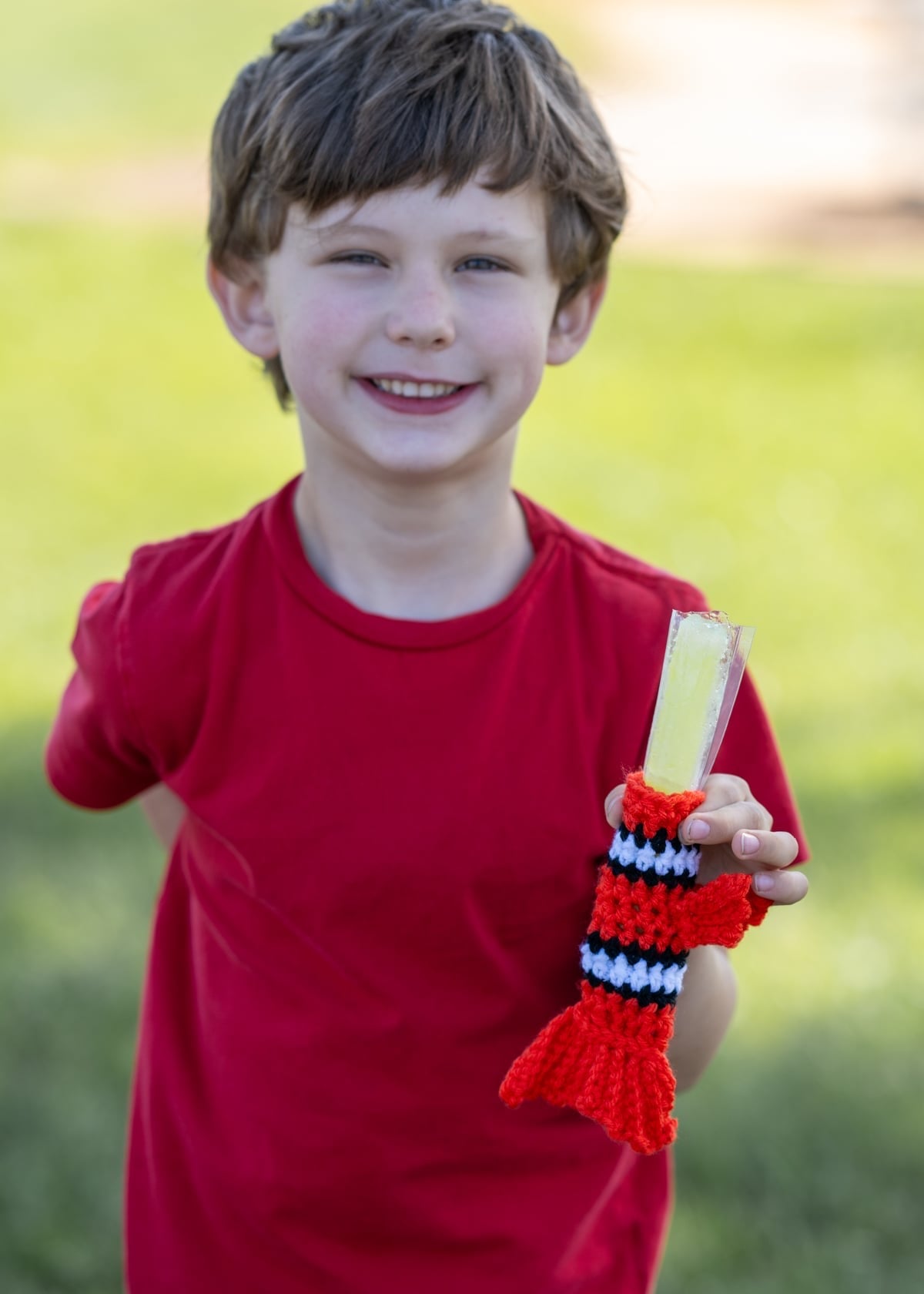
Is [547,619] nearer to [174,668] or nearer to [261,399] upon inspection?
[174,668]

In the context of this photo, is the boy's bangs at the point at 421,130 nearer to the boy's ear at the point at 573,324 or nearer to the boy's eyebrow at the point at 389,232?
the boy's eyebrow at the point at 389,232

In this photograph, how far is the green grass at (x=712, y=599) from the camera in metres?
3.56

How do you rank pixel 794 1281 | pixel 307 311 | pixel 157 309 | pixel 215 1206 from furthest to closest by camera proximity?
pixel 157 309 → pixel 794 1281 → pixel 215 1206 → pixel 307 311

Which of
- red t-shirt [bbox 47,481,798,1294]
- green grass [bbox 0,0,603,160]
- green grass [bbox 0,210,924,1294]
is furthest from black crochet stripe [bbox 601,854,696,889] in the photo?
green grass [bbox 0,0,603,160]

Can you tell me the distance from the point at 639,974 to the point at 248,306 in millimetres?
1070

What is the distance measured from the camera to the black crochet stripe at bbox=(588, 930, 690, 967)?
184cm

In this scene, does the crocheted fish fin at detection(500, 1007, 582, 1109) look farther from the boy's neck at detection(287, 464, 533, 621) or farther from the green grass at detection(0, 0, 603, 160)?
the green grass at detection(0, 0, 603, 160)

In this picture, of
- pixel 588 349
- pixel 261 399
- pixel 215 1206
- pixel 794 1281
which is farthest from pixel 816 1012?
pixel 588 349

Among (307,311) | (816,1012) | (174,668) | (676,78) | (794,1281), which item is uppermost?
(676,78)

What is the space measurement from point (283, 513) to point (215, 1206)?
3.00 ft

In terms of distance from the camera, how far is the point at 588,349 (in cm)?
1080

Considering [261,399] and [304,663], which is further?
[261,399]

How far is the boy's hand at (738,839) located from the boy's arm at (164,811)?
923 millimetres

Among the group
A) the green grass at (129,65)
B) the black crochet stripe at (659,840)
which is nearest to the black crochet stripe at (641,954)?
the black crochet stripe at (659,840)
